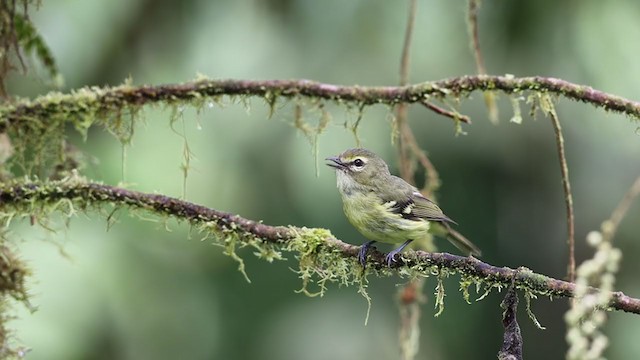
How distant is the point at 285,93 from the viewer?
2979 mm

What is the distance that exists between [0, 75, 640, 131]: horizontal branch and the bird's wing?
1.14 metres

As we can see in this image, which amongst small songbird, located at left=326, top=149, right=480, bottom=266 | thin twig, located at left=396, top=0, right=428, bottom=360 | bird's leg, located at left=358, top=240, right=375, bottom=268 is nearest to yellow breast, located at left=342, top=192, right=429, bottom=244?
small songbird, located at left=326, top=149, right=480, bottom=266

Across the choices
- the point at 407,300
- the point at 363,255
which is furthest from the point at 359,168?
the point at 363,255

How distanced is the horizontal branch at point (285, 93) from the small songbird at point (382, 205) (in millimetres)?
1007

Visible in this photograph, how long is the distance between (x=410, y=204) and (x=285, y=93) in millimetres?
1291

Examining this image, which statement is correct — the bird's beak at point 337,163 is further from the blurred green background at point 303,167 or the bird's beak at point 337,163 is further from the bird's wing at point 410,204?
the blurred green background at point 303,167

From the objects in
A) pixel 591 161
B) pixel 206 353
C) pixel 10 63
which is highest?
pixel 591 161

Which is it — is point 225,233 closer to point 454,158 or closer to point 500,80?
point 500,80

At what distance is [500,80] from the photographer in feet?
9.23

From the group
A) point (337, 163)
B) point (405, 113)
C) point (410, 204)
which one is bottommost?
point (410, 204)

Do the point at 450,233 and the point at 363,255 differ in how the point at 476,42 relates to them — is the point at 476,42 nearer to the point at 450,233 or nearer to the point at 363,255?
the point at 450,233

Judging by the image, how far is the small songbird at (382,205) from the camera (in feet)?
12.8

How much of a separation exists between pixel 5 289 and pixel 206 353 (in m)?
5.09

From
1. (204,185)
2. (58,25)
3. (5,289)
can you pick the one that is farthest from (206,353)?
(5,289)
